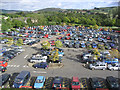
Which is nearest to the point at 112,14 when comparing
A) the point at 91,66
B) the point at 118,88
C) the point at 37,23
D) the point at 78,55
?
the point at 37,23

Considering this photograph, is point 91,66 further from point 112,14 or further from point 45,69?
point 112,14

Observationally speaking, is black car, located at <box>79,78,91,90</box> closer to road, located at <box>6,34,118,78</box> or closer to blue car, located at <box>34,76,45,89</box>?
road, located at <box>6,34,118,78</box>

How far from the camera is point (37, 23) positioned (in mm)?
65062

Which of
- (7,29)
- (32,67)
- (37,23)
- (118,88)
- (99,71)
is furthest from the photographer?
(37,23)

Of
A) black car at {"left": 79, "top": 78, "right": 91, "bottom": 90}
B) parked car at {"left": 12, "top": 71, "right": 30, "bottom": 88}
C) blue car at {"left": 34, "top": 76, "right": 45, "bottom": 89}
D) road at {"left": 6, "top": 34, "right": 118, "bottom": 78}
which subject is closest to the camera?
blue car at {"left": 34, "top": 76, "right": 45, "bottom": 89}

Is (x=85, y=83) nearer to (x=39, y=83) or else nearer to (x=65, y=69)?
(x=65, y=69)

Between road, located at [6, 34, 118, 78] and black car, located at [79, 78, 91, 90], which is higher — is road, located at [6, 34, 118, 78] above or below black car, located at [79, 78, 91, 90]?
above

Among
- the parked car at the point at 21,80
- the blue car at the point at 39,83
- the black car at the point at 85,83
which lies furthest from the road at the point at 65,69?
the blue car at the point at 39,83

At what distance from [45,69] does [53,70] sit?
4.36ft

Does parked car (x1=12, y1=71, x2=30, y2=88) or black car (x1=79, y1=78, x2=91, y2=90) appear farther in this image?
black car (x1=79, y1=78, x2=91, y2=90)

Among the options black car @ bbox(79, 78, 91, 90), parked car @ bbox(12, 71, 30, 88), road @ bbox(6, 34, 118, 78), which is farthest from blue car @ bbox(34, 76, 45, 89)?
black car @ bbox(79, 78, 91, 90)

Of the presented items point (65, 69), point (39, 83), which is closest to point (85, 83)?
point (65, 69)

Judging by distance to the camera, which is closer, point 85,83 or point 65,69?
point 85,83

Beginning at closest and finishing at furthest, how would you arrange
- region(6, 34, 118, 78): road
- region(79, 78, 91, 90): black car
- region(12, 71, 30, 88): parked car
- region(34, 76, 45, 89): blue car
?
region(34, 76, 45, 89): blue car → region(12, 71, 30, 88): parked car → region(79, 78, 91, 90): black car → region(6, 34, 118, 78): road
